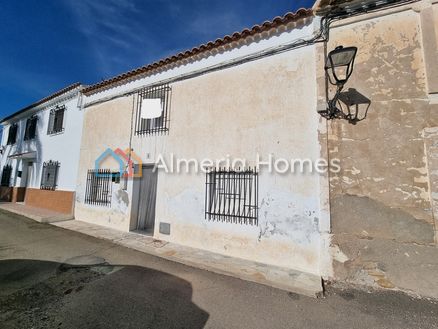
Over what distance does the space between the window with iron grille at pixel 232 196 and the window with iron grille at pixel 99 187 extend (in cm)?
431

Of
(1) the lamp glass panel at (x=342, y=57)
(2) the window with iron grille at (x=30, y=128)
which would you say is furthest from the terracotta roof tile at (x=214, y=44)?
(2) the window with iron grille at (x=30, y=128)

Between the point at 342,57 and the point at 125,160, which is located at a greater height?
the point at 342,57

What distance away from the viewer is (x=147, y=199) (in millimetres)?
7715

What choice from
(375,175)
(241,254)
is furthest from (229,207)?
(375,175)

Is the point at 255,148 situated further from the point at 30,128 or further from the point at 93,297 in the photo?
the point at 30,128

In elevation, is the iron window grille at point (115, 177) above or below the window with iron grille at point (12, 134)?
below

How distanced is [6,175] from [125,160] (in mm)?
12448

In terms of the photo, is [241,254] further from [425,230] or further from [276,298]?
[425,230]

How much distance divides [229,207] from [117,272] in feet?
8.87

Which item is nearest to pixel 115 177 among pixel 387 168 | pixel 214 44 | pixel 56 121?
pixel 214 44

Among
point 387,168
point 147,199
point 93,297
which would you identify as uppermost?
point 387,168

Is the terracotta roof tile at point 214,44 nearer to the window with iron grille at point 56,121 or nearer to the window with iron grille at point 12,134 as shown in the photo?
the window with iron grille at point 56,121

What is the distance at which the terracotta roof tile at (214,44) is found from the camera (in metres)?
5.02

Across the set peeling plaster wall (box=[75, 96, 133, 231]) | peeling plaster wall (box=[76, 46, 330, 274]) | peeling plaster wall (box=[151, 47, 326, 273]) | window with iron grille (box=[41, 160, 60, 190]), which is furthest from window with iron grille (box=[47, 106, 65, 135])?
peeling plaster wall (box=[151, 47, 326, 273])
